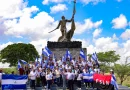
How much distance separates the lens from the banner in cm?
2225

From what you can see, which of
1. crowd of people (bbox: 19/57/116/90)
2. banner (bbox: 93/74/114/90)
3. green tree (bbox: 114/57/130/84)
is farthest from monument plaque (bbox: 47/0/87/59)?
green tree (bbox: 114/57/130/84)

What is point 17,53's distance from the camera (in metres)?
86.4

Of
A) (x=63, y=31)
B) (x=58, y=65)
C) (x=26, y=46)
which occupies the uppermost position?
(x=26, y=46)

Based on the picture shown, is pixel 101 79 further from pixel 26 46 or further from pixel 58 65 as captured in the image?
pixel 26 46

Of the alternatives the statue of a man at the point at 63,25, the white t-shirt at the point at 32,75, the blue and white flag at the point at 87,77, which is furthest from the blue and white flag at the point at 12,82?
the statue of a man at the point at 63,25

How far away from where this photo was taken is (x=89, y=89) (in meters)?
27.1

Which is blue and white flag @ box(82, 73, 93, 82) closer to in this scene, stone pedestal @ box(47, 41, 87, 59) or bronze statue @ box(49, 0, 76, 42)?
stone pedestal @ box(47, 41, 87, 59)

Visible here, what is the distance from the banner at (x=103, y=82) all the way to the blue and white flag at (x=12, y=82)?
4.96m

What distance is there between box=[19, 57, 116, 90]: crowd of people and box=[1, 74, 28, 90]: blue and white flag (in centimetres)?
289

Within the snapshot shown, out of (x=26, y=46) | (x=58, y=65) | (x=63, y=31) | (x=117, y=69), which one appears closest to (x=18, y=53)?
(x=26, y=46)

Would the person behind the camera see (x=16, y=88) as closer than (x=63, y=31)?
Yes

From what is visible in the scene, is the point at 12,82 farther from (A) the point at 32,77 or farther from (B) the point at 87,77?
(B) the point at 87,77

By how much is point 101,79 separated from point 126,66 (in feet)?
163

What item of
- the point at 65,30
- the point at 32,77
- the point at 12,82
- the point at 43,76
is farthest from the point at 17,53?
the point at 12,82
